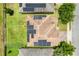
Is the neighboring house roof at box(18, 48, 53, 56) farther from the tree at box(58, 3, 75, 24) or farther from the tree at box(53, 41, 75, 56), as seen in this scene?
the tree at box(58, 3, 75, 24)

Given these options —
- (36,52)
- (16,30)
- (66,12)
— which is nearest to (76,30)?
(66,12)

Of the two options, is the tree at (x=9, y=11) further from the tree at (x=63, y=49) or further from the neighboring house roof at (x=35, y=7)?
the tree at (x=63, y=49)

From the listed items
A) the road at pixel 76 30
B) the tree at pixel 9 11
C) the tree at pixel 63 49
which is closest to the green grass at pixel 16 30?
the tree at pixel 9 11

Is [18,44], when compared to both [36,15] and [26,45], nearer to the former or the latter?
[26,45]

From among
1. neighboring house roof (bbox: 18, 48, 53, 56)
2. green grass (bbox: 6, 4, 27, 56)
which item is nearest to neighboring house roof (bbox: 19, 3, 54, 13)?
green grass (bbox: 6, 4, 27, 56)

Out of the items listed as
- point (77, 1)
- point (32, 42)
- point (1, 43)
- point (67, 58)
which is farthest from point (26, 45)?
point (77, 1)
